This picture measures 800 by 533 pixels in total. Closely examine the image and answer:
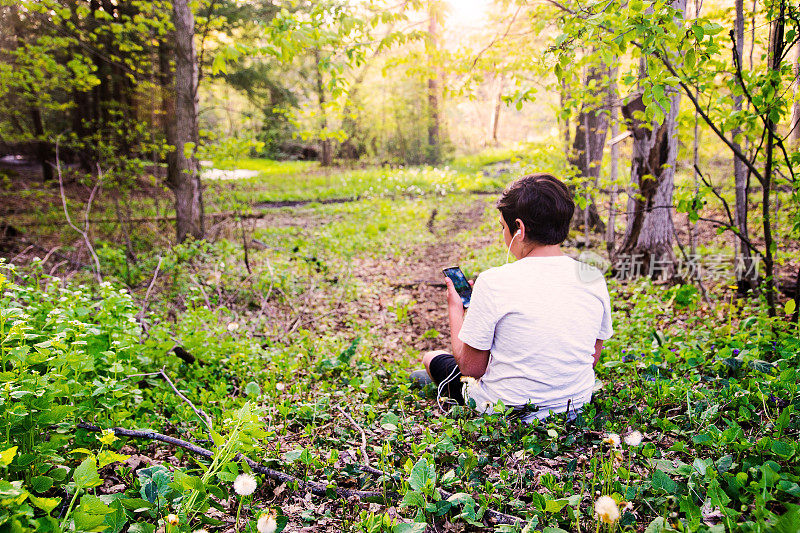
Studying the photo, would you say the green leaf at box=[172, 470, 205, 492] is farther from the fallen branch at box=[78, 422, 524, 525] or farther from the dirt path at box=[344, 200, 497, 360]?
the dirt path at box=[344, 200, 497, 360]

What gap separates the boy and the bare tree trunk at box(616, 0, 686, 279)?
3067 mm

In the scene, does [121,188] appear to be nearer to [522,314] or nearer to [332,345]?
[332,345]

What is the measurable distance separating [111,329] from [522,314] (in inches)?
87.4

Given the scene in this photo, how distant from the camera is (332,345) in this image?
12.9ft

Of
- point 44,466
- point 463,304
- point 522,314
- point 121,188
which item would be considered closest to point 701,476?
point 522,314

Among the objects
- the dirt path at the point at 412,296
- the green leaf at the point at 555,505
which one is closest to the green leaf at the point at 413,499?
the green leaf at the point at 555,505

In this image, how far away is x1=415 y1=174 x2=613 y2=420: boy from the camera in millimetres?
2111

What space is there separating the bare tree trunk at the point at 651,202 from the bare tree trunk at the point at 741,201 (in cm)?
67

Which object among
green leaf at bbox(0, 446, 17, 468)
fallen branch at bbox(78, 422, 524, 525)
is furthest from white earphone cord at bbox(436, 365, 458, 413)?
green leaf at bbox(0, 446, 17, 468)

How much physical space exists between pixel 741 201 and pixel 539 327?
311 centimetres

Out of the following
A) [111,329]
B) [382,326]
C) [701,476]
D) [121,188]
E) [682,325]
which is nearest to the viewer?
[701,476]

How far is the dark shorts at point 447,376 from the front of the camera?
2.73 m

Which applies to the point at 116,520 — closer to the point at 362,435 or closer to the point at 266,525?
the point at 266,525

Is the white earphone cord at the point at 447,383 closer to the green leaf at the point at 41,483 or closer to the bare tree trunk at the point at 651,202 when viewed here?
the green leaf at the point at 41,483
